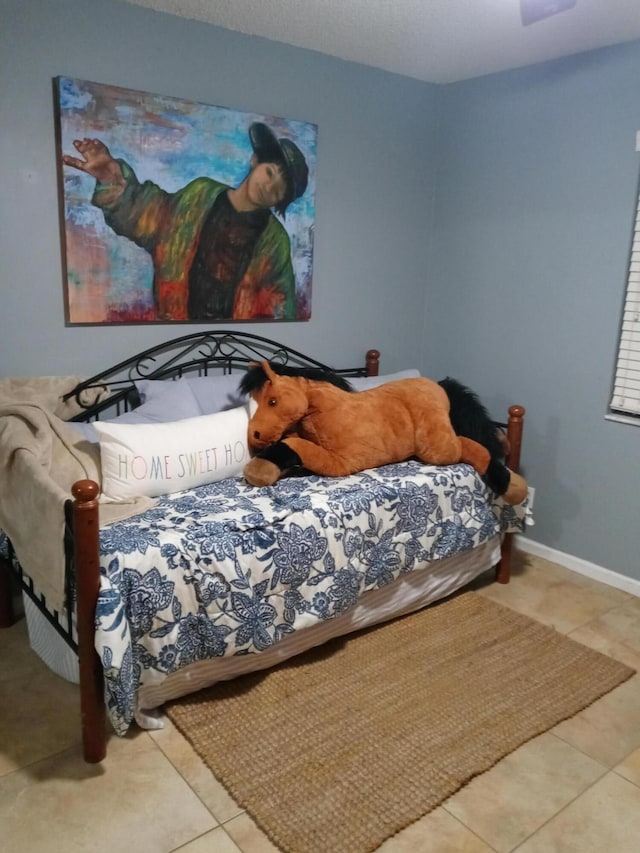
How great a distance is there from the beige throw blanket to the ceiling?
1.52 meters

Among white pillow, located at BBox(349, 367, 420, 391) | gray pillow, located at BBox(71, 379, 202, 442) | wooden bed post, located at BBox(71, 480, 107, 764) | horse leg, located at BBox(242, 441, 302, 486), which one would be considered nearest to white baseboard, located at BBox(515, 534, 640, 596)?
white pillow, located at BBox(349, 367, 420, 391)

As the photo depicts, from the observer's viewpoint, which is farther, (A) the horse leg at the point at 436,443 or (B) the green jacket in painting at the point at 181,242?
(A) the horse leg at the point at 436,443

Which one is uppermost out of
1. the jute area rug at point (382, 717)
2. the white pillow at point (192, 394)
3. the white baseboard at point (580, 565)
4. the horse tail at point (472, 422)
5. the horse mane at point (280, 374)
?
the horse mane at point (280, 374)

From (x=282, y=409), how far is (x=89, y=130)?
3.92 feet

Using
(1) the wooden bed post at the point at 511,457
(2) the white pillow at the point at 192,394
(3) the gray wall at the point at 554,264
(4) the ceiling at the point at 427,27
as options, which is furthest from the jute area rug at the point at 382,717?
(4) the ceiling at the point at 427,27

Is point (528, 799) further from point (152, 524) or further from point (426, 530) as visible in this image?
point (152, 524)

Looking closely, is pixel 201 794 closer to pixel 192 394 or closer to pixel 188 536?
pixel 188 536

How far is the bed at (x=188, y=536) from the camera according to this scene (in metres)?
1.75

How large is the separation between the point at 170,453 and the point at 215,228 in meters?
1.02

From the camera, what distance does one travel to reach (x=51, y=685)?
2.11 meters

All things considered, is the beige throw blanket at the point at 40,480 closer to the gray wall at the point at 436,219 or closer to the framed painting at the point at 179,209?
the gray wall at the point at 436,219

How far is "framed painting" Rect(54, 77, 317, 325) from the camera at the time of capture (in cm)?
238

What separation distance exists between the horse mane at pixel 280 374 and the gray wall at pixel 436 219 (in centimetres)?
38

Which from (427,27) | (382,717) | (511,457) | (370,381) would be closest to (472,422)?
(511,457)
